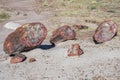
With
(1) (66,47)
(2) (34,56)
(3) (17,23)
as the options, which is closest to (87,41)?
(1) (66,47)

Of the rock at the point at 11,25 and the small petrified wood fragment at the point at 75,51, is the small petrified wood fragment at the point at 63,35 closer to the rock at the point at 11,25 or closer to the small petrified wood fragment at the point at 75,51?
the small petrified wood fragment at the point at 75,51

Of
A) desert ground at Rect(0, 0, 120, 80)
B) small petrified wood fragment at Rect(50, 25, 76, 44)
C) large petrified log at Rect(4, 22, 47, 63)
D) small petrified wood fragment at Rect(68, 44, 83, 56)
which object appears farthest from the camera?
small petrified wood fragment at Rect(50, 25, 76, 44)

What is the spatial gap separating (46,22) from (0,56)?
8.83 meters

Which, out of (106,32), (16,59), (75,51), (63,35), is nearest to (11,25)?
(63,35)

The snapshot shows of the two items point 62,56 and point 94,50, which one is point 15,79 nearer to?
point 62,56

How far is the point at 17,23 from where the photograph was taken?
3100cm

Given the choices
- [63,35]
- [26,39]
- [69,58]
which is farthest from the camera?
[63,35]

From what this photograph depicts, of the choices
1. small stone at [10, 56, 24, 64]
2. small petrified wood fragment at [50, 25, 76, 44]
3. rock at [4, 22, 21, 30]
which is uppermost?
small petrified wood fragment at [50, 25, 76, 44]

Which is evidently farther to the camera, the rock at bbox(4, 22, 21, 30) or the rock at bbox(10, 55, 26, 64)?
the rock at bbox(4, 22, 21, 30)

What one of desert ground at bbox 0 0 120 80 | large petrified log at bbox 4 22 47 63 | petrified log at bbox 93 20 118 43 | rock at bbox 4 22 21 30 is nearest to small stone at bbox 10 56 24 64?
desert ground at bbox 0 0 120 80

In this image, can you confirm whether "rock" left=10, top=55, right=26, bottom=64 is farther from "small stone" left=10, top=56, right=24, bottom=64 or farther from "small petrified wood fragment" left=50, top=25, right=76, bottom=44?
"small petrified wood fragment" left=50, top=25, right=76, bottom=44

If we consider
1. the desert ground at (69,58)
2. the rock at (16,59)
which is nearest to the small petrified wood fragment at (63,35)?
the desert ground at (69,58)

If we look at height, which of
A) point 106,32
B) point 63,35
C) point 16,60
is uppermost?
point 106,32

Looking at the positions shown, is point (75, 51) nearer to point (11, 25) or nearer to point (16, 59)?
point (16, 59)
